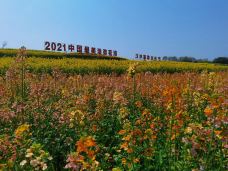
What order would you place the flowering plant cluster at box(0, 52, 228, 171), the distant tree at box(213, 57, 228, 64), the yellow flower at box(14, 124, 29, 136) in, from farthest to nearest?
the distant tree at box(213, 57, 228, 64), the flowering plant cluster at box(0, 52, 228, 171), the yellow flower at box(14, 124, 29, 136)

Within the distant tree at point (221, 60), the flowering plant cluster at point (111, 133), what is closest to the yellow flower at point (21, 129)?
the flowering plant cluster at point (111, 133)

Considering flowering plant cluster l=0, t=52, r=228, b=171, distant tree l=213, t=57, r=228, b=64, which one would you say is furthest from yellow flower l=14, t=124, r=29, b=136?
distant tree l=213, t=57, r=228, b=64

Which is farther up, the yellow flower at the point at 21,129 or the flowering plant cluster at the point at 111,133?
the yellow flower at the point at 21,129

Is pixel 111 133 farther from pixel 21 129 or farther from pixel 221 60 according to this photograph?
Result: pixel 221 60

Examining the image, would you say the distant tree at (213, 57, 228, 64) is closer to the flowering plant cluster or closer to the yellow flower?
the flowering plant cluster

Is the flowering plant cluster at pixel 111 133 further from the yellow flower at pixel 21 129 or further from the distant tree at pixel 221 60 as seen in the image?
the distant tree at pixel 221 60

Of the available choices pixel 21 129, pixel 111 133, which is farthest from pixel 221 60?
pixel 21 129

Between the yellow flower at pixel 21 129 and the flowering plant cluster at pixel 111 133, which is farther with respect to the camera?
the flowering plant cluster at pixel 111 133

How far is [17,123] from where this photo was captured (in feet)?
17.5

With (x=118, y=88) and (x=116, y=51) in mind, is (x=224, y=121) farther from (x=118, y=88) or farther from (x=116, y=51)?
(x=116, y=51)

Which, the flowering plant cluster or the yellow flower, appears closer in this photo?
the yellow flower

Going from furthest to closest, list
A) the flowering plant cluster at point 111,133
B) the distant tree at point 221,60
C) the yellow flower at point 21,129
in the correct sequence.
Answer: the distant tree at point 221,60 < the flowering plant cluster at point 111,133 < the yellow flower at point 21,129

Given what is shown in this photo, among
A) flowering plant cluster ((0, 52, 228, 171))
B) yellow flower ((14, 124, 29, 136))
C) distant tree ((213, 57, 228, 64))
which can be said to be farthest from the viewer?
distant tree ((213, 57, 228, 64))

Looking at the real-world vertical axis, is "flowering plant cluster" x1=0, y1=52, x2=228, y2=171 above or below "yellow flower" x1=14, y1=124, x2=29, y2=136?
below
